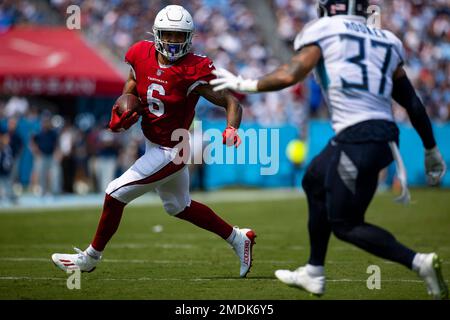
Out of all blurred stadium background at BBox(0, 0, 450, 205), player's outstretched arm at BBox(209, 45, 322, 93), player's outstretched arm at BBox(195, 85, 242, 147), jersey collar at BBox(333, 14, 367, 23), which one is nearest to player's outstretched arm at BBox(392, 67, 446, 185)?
jersey collar at BBox(333, 14, 367, 23)

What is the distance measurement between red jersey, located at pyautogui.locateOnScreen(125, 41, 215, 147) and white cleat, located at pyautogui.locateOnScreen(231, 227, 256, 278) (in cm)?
99

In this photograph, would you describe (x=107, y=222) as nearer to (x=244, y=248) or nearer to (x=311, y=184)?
(x=244, y=248)

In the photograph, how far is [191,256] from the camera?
904cm

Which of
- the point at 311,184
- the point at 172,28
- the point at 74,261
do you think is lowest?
the point at 74,261

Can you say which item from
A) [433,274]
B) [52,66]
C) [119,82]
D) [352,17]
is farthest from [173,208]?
[52,66]

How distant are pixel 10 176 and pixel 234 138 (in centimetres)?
1145

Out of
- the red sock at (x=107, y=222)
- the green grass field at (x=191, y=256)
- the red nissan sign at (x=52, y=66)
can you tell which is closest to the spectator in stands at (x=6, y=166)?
the green grass field at (x=191, y=256)

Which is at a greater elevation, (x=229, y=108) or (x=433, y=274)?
(x=229, y=108)

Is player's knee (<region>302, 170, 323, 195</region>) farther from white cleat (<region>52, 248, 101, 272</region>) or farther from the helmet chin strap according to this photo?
white cleat (<region>52, 248, 101, 272</region>)

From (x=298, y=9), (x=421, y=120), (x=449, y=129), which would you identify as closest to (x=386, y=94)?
(x=421, y=120)

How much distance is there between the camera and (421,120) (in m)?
5.88

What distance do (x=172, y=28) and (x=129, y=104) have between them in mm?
690

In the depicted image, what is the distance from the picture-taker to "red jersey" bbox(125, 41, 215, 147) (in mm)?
7113
